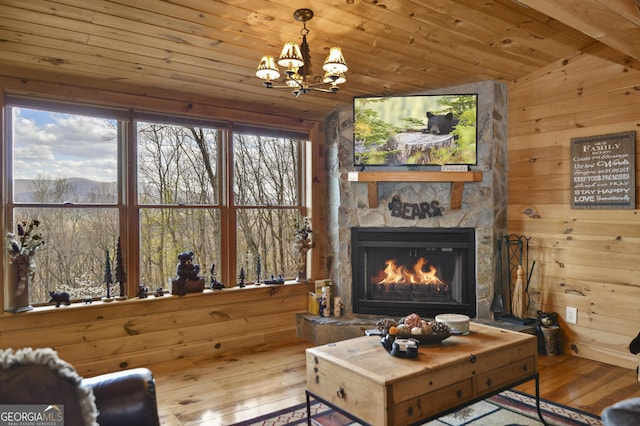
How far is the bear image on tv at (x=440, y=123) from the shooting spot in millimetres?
4070

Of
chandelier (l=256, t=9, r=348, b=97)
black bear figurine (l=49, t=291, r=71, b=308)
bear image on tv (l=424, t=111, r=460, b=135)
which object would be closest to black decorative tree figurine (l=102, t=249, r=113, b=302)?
black bear figurine (l=49, t=291, r=71, b=308)

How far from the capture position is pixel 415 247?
170 inches

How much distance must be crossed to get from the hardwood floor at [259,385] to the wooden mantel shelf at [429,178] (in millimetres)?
1578

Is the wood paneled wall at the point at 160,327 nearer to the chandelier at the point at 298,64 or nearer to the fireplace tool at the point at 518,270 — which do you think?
the fireplace tool at the point at 518,270

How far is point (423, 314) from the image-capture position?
4227mm

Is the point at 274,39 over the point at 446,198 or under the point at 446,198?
over

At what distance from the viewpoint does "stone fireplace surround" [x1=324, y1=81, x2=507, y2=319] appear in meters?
4.08

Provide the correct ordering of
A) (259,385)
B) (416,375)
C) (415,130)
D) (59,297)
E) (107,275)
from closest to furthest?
(416,375), (259,385), (59,297), (107,275), (415,130)

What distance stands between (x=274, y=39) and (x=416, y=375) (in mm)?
2380

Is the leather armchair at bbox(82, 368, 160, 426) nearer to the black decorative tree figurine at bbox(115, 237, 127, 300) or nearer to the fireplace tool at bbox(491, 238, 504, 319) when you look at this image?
the black decorative tree figurine at bbox(115, 237, 127, 300)

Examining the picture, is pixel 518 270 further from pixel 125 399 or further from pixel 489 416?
pixel 125 399

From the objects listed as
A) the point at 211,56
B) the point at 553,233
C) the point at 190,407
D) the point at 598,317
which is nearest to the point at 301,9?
the point at 211,56

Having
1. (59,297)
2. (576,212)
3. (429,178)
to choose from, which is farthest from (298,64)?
(576,212)

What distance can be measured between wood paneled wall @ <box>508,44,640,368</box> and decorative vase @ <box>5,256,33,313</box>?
13.4 feet
